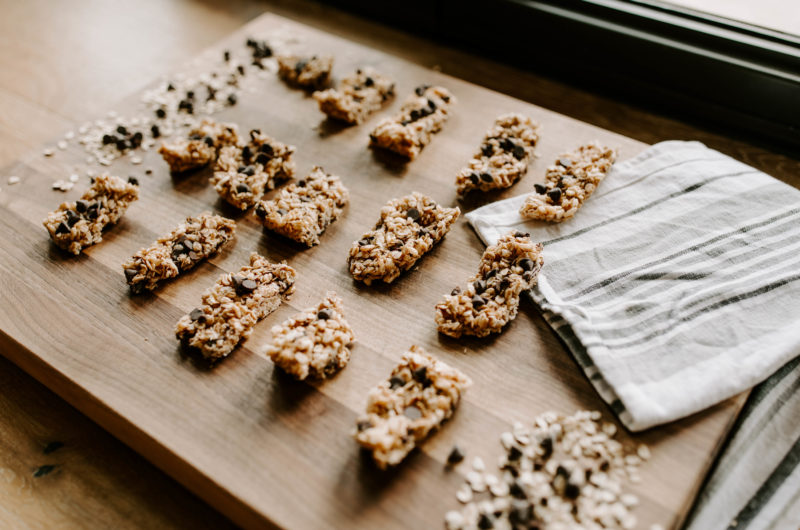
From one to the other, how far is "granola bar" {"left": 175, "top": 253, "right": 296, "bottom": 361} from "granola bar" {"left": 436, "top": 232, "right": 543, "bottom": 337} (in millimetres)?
423

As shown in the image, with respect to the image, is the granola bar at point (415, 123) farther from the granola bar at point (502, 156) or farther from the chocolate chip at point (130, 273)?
the chocolate chip at point (130, 273)

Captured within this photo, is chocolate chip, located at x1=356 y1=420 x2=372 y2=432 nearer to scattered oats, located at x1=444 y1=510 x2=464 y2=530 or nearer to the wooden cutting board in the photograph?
the wooden cutting board

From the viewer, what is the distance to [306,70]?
2252mm

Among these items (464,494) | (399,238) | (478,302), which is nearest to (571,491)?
(464,494)

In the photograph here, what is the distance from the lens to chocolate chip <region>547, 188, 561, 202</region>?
175 centimetres

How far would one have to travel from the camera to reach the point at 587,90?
8.30 feet

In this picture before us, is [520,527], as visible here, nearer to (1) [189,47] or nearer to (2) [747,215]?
(2) [747,215]

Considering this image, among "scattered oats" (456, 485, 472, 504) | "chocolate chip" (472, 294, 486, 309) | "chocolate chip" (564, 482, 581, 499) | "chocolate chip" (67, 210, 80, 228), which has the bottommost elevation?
"scattered oats" (456, 485, 472, 504)

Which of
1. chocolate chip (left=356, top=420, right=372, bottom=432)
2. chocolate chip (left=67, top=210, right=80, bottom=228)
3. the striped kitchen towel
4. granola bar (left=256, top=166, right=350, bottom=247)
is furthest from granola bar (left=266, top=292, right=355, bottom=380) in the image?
chocolate chip (left=67, top=210, right=80, bottom=228)

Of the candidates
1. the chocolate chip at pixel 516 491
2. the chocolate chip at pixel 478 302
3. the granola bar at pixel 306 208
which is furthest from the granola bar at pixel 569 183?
the chocolate chip at pixel 516 491

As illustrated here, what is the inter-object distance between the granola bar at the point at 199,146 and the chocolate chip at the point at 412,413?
3.60 feet

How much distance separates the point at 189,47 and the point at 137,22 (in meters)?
0.38

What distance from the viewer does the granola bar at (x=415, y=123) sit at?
1.95 metres

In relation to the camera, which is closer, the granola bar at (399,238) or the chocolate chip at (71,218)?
the granola bar at (399,238)
